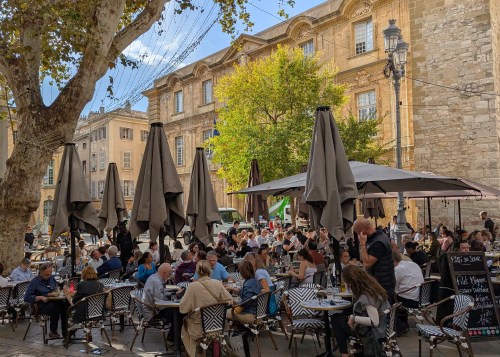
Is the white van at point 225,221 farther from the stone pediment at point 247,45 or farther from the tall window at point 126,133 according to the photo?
the tall window at point 126,133

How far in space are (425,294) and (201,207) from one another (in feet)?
14.2

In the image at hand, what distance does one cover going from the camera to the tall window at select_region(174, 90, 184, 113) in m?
40.0

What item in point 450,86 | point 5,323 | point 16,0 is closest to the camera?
point 5,323

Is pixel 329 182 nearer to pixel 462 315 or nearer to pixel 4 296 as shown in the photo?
pixel 462 315

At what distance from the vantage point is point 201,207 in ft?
30.5

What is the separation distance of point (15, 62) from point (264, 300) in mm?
8522

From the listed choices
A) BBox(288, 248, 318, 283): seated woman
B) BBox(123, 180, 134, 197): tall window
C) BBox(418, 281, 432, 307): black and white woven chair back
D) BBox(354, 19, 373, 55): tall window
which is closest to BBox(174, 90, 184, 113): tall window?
BBox(123, 180, 134, 197): tall window

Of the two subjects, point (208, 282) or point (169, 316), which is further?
point (169, 316)

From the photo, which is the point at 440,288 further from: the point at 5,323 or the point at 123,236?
the point at 123,236

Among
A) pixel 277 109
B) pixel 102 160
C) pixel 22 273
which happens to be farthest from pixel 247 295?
pixel 102 160

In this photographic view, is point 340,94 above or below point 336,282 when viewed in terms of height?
above

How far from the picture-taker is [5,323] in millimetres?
9062

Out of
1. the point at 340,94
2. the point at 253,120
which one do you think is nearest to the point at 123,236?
the point at 253,120

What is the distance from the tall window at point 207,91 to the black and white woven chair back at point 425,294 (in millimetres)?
31397
